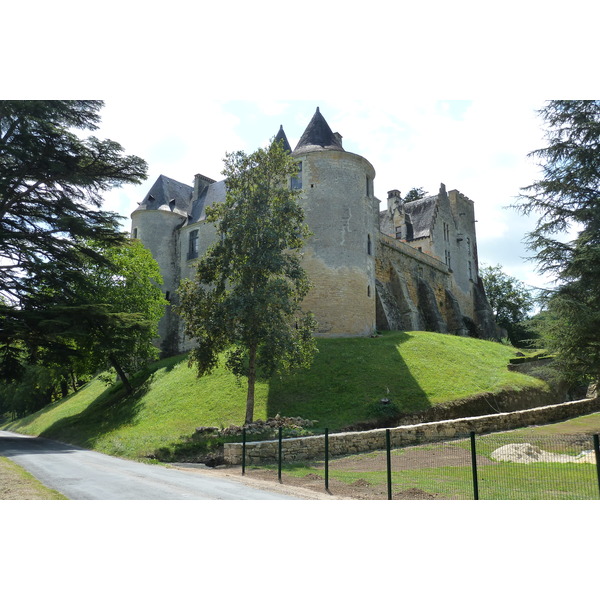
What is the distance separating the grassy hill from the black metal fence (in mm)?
6726

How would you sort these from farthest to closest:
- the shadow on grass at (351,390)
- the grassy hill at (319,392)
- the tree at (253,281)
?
the grassy hill at (319,392), the shadow on grass at (351,390), the tree at (253,281)

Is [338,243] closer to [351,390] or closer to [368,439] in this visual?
[351,390]

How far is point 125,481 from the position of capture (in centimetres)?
1048

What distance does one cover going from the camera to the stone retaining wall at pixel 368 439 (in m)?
14.2

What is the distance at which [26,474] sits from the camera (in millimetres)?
11266

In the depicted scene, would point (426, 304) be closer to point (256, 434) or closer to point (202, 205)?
point (202, 205)

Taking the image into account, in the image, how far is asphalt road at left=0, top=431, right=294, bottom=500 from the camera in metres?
8.97

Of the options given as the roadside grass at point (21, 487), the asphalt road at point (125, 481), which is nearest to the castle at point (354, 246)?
the asphalt road at point (125, 481)

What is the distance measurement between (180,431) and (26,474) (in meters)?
7.16

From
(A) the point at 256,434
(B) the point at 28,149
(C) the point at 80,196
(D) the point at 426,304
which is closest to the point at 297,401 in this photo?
(A) the point at 256,434

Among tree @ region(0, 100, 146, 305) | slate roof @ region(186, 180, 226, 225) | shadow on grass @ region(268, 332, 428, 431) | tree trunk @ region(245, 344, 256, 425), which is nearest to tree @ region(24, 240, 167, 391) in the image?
tree @ region(0, 100, 146, 305)

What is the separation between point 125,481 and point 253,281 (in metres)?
9.82

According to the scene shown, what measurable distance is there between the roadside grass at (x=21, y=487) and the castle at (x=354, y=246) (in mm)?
15316

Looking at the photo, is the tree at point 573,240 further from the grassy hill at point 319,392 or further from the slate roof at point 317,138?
the slate roof at point 317,138
